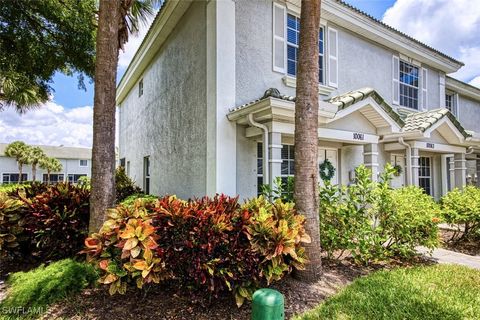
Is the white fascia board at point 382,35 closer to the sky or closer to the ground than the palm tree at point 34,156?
closer to the sky

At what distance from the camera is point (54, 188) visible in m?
6.21

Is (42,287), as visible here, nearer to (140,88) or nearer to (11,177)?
(140,88)

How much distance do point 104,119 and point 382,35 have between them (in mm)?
10423

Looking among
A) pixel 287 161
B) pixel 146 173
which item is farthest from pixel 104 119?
pixel 146 173

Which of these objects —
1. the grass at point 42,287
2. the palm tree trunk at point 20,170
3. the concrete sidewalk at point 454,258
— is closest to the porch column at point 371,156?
the concrete sidewalk at point 454,258

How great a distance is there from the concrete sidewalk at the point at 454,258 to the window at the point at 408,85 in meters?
7.31

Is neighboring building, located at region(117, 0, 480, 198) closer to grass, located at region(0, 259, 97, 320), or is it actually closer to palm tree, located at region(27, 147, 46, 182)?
grass, located at region(0, 259, 97, 320)

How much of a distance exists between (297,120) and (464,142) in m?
10.8

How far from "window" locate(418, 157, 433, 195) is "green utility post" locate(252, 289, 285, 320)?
12920 millimetres

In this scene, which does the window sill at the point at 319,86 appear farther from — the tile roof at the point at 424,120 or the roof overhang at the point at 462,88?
the roof overhang at the point at 462,88

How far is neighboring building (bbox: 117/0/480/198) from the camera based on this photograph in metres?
7.02

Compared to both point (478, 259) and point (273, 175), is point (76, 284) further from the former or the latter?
point (478, 259)

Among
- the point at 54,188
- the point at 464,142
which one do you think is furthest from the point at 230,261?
the point at 464,142

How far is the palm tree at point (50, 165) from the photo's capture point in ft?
130
